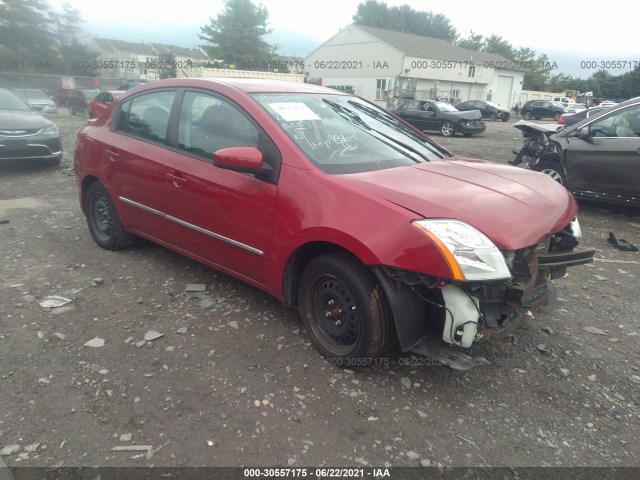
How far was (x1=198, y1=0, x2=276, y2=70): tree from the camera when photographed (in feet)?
163

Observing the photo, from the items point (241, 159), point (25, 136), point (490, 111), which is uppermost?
point (490, 111)

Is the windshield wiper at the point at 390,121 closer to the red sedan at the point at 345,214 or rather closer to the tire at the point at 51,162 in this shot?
the red sedan at the point at 345,214

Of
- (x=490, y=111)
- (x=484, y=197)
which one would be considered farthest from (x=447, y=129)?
(x=484, y=197)

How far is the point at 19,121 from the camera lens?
27.5 ft

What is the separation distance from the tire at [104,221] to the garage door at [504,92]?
50451 mm

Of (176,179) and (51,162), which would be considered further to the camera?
(51,162)

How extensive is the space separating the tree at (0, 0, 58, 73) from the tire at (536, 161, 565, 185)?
1543 inches

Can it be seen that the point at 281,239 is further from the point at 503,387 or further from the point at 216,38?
the point at 216,38

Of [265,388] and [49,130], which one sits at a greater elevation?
[49,130]

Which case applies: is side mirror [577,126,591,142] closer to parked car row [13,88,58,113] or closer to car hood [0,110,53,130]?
car hood [0,110,53,130]

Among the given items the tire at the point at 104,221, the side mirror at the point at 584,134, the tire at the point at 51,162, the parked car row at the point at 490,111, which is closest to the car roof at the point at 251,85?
the tire at the point at 104,221

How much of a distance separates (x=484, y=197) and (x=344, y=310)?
1046 mm

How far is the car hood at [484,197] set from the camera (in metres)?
2.39

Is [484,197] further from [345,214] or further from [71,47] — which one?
[71,47]
